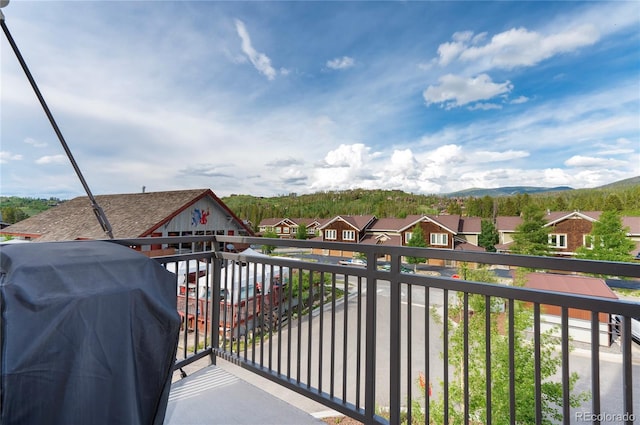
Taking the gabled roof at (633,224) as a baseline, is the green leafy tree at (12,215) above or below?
above

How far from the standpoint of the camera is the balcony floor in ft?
5.02

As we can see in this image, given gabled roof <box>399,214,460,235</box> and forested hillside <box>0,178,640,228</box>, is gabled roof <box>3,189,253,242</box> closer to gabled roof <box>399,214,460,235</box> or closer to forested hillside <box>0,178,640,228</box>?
forested hillside <box>0,178,640,228</box>

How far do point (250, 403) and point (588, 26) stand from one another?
38.6 ft

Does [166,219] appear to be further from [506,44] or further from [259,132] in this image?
[506,44]

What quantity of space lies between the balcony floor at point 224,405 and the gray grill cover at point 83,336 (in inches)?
28.2

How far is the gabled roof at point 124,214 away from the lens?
3.84 m

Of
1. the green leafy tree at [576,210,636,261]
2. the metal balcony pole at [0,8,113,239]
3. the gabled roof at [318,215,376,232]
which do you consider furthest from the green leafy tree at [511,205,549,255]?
the metal balcony pole at [0,8,113,239]

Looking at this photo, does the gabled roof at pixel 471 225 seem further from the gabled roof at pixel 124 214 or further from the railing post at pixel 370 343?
the railing post at pixel 370 343

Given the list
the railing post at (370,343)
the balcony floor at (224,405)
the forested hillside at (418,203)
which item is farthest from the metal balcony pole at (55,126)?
the forested hillside at (418,203)

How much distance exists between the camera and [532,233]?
8.83 metres

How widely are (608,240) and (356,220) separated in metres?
6.34

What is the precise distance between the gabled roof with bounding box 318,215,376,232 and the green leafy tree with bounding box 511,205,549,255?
14.1 ft

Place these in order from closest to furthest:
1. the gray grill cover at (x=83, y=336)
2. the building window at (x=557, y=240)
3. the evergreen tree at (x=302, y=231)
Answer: the gray grill cover at (x=83, y=336) < the evergreen tree at (x=302, y=231) < the building window at (x=557, y=240)

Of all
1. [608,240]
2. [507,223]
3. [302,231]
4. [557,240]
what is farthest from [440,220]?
[302,231]
